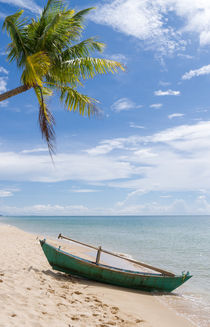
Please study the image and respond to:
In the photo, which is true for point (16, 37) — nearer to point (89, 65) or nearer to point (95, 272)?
point (89, 65)

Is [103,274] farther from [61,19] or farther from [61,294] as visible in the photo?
[61,19]

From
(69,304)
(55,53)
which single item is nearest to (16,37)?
(55,53)

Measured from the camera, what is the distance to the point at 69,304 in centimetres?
607

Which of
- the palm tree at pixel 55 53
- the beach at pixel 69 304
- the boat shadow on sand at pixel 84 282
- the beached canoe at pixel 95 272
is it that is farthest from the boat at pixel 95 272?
the palm tree at pixel 55 53

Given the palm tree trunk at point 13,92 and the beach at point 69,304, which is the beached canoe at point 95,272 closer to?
the beach at point 69,304

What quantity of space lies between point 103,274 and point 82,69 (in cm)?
749

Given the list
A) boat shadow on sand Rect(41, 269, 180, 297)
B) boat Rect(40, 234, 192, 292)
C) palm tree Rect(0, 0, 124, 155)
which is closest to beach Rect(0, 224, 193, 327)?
boat shadow on sand Rect(41, 269, 180, 297)

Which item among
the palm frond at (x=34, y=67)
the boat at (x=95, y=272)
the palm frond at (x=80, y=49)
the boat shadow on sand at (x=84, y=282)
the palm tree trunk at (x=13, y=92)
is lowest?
the boat shadow on sand at (x=84, y=282)

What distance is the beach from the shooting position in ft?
16.1

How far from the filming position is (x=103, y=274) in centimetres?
922

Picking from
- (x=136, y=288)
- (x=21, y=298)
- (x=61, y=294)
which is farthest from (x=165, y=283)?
(x=21, y=298)

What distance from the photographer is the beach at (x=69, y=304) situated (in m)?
4.91

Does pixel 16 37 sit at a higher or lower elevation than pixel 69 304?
higher

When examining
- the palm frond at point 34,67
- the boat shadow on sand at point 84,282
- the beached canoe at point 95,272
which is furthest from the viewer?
the beached canoe at point 95,272
